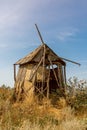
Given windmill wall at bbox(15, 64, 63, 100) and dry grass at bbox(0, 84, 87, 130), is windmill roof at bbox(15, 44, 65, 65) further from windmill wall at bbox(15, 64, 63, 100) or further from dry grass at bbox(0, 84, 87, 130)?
dry grass at bbox(0, 84, 87, 130)

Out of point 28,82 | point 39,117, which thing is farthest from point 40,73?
point 39,117

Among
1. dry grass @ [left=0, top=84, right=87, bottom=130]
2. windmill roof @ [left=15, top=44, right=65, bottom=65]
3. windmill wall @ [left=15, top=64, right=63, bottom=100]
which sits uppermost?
windmill roof @ [left=15, top=44, right=65, bottom=65]

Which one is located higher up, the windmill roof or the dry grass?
the windmill roof

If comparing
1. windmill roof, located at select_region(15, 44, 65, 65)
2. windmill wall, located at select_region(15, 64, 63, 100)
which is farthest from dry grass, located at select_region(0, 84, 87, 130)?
windmill roof, located at select_region(15, 44, 65, 65)

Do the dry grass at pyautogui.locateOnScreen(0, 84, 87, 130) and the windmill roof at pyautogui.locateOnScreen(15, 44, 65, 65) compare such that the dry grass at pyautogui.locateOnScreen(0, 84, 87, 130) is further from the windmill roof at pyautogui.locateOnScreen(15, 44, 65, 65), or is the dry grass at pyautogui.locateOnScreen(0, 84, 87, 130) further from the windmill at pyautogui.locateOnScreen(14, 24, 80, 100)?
the windmill roof at pyautogui.locateOnScreen(15, 44, 65, 65)

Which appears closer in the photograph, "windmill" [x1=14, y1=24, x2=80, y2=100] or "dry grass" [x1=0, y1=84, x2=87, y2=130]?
"dry grass" [x1=0, y1=84, x2=87, y2=130]

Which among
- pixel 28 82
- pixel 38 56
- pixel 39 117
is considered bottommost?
pixel 39 117

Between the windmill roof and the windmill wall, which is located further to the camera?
the windmill roof

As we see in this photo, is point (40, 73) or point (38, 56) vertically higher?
point (38, 56)

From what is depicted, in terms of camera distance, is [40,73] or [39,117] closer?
[39,117]

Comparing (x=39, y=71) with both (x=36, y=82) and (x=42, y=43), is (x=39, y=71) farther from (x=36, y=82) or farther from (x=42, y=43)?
(x=42, y=43)

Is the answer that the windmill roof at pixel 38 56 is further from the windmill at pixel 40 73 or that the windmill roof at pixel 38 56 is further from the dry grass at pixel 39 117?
the dry grass at pixel 39 117

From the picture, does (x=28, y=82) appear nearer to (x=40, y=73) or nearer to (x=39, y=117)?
(x=40, y=73)

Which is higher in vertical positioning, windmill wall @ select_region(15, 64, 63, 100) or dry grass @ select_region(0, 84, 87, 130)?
windmill wall @ select_region(15, 64, 63, 100)
